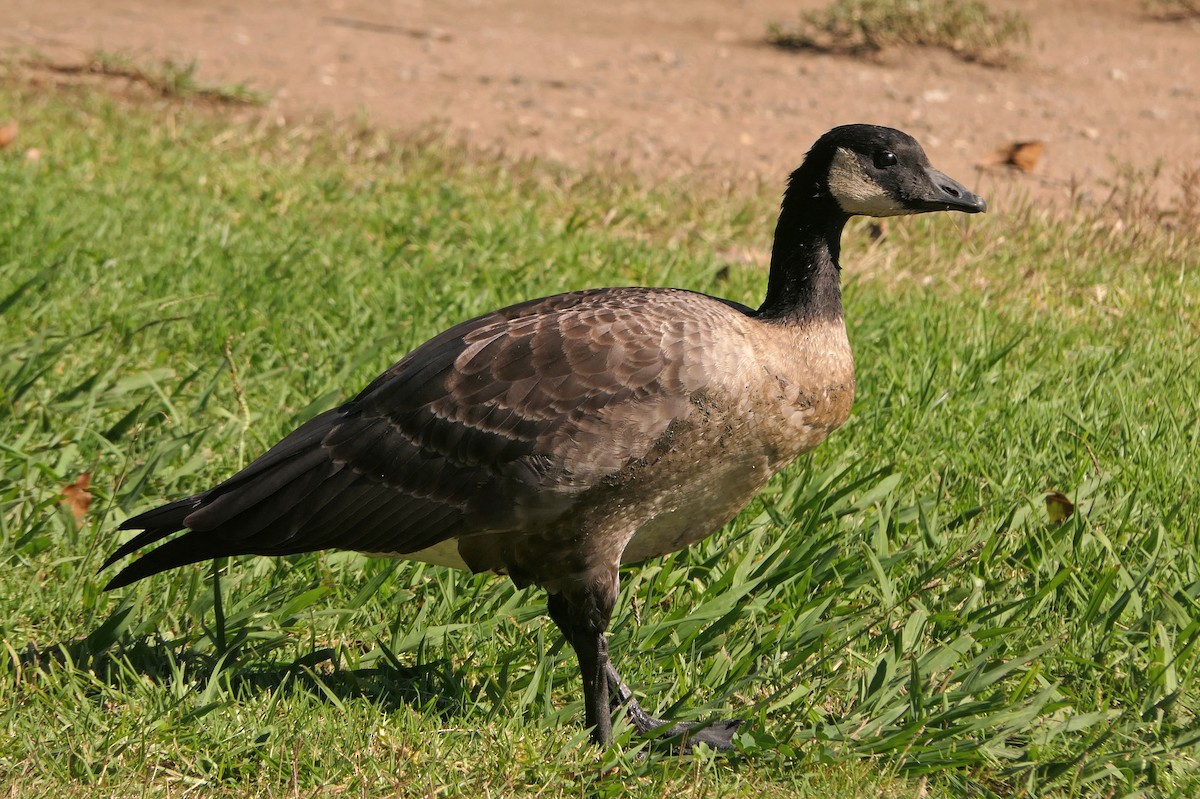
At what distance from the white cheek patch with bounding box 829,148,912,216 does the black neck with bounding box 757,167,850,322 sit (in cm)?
4

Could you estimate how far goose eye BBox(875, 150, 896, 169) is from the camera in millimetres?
3541

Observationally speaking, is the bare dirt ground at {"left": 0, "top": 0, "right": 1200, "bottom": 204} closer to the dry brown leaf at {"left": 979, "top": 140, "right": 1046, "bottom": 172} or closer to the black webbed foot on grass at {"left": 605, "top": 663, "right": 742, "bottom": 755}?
the dry brown leaf at {"left": 979, "top": 140, "right": 1046, "bottom": 172}

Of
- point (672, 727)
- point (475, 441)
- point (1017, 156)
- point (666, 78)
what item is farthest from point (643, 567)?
point (666, 78)

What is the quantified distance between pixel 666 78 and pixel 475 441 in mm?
7014

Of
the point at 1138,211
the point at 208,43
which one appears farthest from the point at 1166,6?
the point at 208,43

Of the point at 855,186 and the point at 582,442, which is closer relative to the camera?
the point at 582,442

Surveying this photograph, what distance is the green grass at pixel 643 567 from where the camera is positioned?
10.5ft

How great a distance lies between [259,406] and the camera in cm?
482

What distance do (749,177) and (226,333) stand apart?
11.3 ft

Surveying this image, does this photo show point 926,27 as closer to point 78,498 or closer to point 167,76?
point 167,76

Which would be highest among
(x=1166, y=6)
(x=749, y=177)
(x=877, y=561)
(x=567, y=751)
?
(x=1166, y=6)

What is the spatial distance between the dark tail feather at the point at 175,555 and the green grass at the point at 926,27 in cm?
791

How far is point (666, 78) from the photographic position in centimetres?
981

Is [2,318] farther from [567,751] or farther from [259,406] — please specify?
[567,751]
